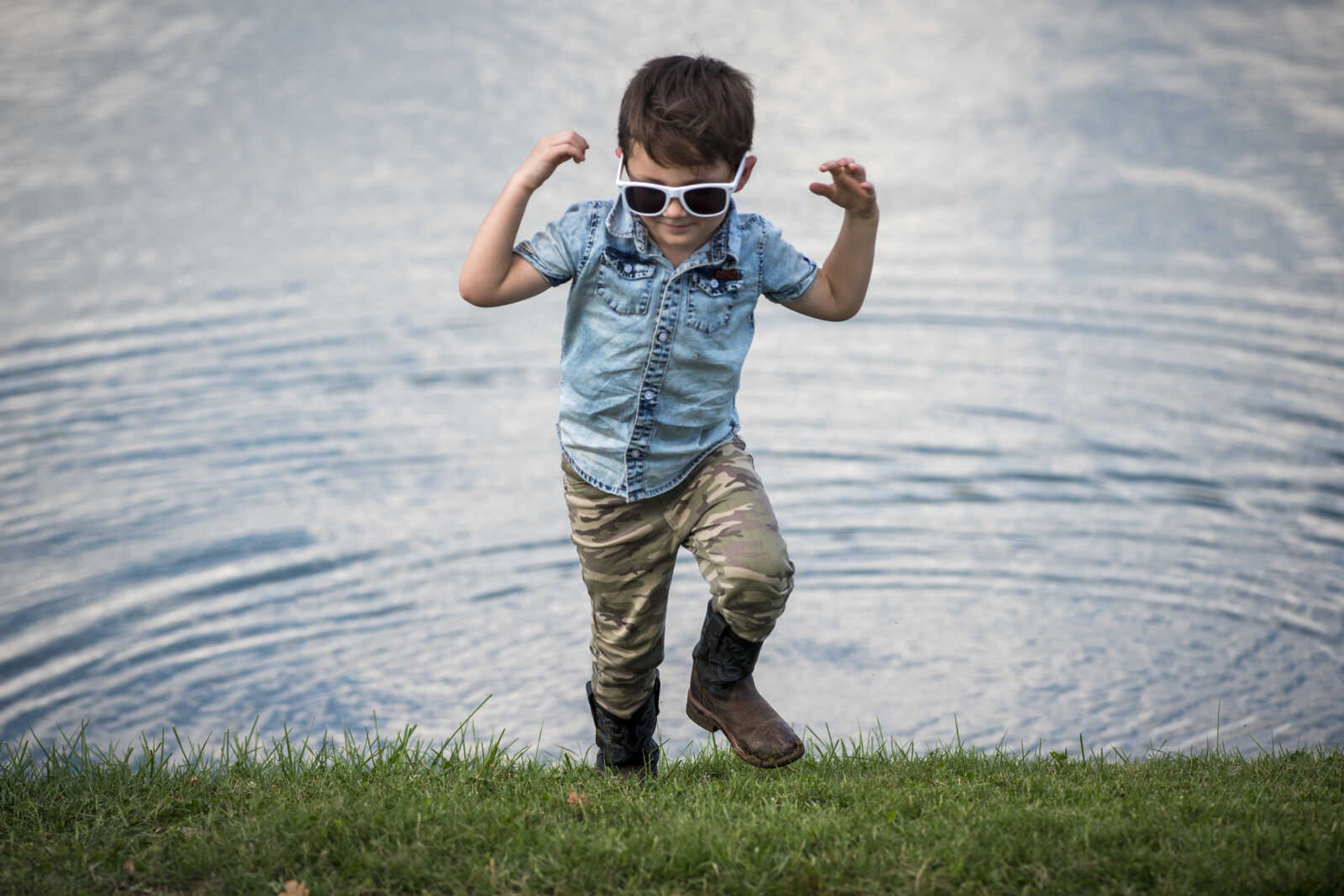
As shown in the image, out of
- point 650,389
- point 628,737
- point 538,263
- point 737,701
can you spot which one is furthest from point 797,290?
point 628,737

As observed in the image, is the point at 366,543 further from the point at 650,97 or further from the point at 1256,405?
the point at 1256,405

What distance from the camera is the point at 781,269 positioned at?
4.21 m

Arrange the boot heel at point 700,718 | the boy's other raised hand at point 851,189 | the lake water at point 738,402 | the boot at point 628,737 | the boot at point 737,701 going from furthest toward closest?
1. the lake water at point 738,402
2. the boot at point 628,737
3. the boot heel at point 700,718
4. the boot at point 737,701
5. the boy's other raised hand at point 851,189

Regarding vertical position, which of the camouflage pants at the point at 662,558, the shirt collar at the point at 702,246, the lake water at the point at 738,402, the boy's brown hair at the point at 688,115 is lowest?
the lake water at the point at 738,402

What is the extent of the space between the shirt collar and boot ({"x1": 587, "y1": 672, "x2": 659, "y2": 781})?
1281 millimetres

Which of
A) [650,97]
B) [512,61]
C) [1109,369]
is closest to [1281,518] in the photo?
[1109,369]

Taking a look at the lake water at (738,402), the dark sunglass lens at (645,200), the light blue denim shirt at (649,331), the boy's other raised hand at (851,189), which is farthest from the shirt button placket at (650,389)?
the lake water at (738,402)

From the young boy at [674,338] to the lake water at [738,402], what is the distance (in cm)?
137

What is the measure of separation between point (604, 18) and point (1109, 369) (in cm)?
1062

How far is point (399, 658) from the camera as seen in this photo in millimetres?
6066

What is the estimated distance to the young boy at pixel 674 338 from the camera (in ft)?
13.0

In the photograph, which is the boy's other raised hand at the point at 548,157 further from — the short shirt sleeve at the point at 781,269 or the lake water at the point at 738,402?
the lake water at the point at 738,402

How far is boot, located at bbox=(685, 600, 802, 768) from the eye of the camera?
4.21 m

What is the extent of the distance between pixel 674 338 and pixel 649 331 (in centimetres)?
7
